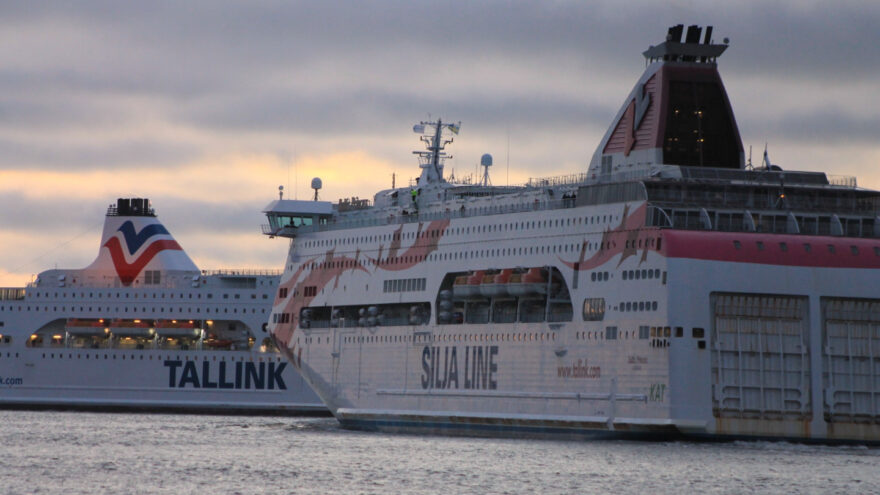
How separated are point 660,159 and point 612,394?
8.79 metres

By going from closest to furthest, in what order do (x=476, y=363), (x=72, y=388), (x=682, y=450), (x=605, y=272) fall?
(x=682, y=450), (x=605, y=272), (x=476, y=363), (x=72, y=388)

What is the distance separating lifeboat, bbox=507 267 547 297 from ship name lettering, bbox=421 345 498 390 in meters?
2.07

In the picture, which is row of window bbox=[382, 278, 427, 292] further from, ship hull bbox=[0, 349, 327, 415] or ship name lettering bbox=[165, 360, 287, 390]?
ship name lettering bbox=[165, 360, 287, 390]

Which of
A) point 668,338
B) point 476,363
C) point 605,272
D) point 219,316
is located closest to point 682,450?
point 668,338

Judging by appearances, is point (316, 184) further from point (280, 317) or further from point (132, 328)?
point (132, 328)

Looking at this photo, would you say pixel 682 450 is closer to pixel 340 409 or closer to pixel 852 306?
pixel 852 306

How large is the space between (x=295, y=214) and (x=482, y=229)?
44.2 ft

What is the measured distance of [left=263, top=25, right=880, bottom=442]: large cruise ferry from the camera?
52.3 metres

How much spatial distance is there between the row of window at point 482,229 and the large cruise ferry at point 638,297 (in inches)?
3.2

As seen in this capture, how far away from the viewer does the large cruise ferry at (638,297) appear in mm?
52344

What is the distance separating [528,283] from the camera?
A: 5866cm

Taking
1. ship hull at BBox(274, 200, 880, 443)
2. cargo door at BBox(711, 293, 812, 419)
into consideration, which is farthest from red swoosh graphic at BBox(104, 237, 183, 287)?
cargo door at BBox(711, 293, 812, 419)

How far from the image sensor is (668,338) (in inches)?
2046

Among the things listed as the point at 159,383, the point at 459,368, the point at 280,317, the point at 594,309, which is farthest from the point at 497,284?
the point at 159,383
